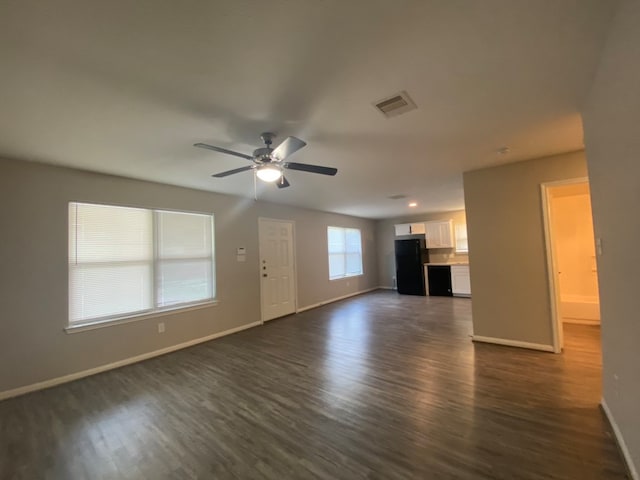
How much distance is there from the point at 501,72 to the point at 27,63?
270 cm

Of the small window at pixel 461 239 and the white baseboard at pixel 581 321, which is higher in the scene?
the small window at pixel 461 239

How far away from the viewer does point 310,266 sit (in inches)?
256

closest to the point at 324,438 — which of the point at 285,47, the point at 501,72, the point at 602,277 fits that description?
the point at 602,277

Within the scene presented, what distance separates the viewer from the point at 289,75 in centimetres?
167

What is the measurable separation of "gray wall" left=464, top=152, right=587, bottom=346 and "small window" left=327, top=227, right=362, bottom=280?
3.93m

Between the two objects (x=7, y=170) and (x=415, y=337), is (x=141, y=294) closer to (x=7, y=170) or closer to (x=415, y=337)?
(x=7, y=170)

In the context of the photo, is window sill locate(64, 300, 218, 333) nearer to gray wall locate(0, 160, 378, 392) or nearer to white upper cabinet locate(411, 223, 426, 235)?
gray wall locate(0, 160, 378, 392)

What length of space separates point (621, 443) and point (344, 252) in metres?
6.30

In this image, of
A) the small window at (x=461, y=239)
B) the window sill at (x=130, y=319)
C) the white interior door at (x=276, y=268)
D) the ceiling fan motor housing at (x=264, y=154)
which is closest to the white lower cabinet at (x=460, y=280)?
the small window at (x=461, y=239)

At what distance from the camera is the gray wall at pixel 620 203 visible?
4.16ft

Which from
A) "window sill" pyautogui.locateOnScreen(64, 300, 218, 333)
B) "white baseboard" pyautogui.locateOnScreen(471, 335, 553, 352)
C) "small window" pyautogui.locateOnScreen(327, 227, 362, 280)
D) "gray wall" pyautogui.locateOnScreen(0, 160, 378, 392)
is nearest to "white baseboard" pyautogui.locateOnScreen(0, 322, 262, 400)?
"gray wall" pyautogui.locateOnScreen(0, 160, 378, 392)

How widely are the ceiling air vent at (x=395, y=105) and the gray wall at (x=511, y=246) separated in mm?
2243

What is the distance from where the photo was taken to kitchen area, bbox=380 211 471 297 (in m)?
7.42

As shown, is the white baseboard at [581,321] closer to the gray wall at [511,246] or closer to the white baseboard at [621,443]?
the gray wall at [511,246]
